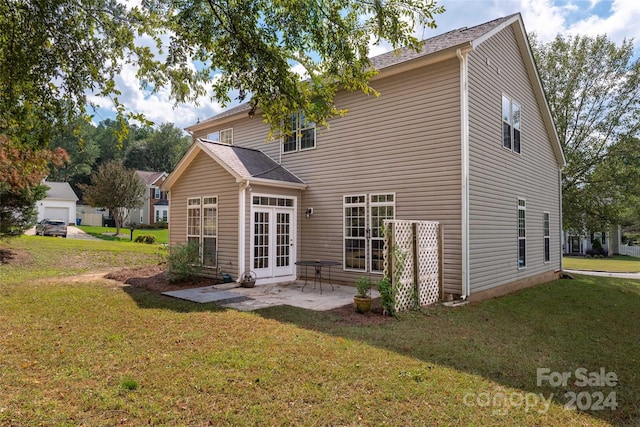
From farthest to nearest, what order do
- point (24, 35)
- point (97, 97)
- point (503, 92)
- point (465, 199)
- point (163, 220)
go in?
1. point (163, 220)
2. point (503, 92)
3. point (465, 199)
4. point (97, 97)
5. point (24, 35)

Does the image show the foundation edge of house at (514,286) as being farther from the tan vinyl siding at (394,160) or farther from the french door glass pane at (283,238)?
the french door glass pane at (283,238)

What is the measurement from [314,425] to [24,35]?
5197 mm

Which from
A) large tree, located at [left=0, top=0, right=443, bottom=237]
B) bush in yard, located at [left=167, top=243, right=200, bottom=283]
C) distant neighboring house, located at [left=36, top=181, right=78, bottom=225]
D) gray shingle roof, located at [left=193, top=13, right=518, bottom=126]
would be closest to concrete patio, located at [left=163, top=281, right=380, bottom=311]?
bush in yard, located at [left=167, top=243, right=200, bottom=283]

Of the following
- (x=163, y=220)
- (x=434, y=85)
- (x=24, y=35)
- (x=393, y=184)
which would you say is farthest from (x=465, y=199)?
(x=163, y=220)

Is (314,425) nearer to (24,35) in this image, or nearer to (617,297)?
(24,35)

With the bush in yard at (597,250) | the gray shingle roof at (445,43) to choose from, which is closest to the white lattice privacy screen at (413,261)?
the gray shingle roof at (445,43)

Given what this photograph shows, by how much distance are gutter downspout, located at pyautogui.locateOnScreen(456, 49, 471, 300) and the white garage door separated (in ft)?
134

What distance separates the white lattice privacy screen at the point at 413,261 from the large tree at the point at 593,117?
13.2 meters

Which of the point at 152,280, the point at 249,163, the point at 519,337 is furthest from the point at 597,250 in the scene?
the point at 152,280

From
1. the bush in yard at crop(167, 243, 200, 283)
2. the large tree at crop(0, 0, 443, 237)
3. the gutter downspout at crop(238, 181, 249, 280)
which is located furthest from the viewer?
the bush in yard at crop(167, 243, 200, 283)

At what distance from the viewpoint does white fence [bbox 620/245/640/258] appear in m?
31.5

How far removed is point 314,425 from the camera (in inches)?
120

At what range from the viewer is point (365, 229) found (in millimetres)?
10070

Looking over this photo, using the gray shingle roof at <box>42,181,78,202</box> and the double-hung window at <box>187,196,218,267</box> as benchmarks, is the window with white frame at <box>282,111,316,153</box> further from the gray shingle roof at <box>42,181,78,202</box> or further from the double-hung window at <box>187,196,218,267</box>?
the gray shingle roof at <box>42,181,78,202</box>
